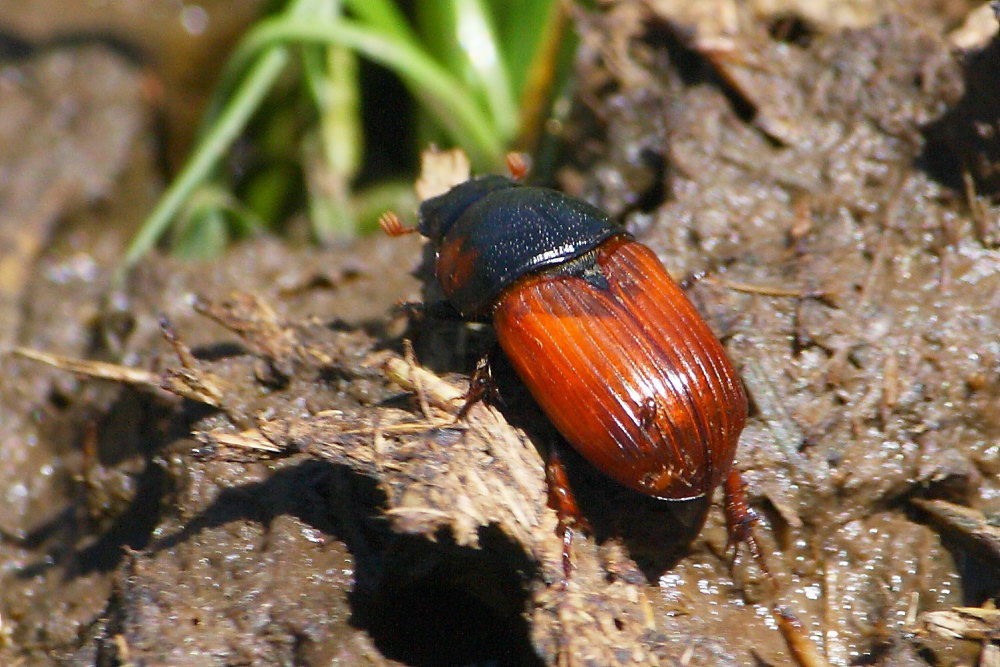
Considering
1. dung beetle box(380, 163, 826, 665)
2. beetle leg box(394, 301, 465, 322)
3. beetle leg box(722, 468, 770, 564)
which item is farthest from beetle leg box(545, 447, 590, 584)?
beetle leg box(394, 301, 465, 322)

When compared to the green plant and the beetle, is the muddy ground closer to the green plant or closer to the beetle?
the beetle

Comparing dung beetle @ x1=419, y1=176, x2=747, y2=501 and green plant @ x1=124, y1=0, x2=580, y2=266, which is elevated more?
green plant @ x1=124, y1=0, x2=580, y2=266

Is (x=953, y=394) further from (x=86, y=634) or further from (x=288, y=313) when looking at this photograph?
(x=86, y=634)

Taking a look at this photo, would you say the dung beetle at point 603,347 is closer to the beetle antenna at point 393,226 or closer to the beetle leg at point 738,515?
the beetle leg at point 738,515

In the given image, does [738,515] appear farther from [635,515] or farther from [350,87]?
[350,87]

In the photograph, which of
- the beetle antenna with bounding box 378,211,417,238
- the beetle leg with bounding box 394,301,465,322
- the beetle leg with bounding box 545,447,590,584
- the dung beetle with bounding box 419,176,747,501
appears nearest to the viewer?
the dung beetle with bounding box 419,176,747,501

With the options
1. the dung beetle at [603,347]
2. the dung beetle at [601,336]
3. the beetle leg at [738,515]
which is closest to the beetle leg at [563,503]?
the dung beetle at [603,347]
